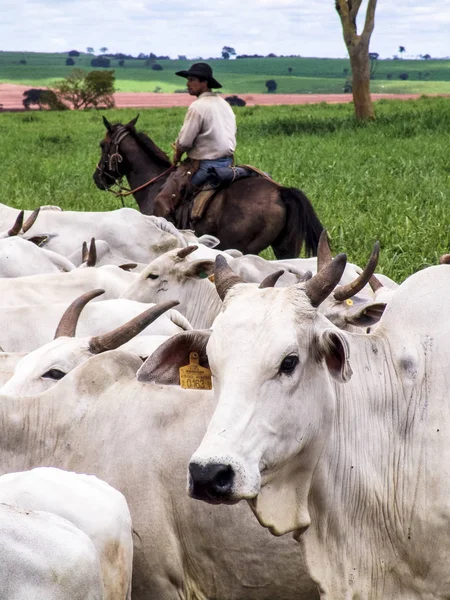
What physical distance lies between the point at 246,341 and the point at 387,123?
22.2m

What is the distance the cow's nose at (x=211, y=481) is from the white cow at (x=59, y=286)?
4080 millimetres

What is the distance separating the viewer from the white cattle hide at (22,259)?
8.44 meters

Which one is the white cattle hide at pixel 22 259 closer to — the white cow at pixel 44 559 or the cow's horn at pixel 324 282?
the cow's horn at pixel 324 282

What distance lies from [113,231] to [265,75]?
109 metres

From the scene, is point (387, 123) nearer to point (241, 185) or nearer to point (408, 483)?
point (241, 185)

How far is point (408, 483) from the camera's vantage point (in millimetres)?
3668

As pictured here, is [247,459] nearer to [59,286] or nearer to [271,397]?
[271,397]

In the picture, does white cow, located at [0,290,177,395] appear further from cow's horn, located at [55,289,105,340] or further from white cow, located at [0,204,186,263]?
white cow, located at [0,204,186,263]

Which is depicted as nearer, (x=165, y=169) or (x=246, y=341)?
(x=246, y=341)

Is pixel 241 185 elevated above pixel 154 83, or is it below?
above

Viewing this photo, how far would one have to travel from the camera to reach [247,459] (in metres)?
3.13

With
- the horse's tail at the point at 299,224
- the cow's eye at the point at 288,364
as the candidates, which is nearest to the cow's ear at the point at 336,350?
the cow's eye at the point at 288,364

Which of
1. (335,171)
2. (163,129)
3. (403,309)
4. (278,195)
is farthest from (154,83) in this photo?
(403,309)

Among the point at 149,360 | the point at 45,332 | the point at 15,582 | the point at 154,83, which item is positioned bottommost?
the point at 154,83
